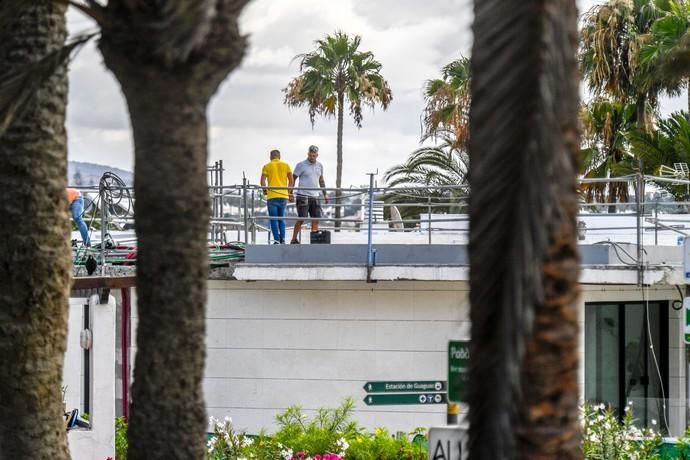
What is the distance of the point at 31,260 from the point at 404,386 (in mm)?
9191

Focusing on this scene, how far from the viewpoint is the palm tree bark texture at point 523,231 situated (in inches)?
160

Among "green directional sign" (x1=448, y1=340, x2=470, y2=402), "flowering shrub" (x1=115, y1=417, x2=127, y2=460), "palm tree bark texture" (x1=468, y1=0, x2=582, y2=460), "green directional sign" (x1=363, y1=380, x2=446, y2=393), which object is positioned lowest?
"flowering shrub" (x1=115, y1=417, x2=127, y2=460)

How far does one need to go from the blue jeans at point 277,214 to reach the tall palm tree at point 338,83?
713 inches

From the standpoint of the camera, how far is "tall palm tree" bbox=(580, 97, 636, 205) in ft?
96.6

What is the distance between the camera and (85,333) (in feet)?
43.6

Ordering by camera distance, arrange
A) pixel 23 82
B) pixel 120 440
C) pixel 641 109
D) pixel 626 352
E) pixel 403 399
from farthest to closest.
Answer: pixel 641 109 → pixel 626 352 → pixel 403 399 → pixel 120 440 → pixel 23 82

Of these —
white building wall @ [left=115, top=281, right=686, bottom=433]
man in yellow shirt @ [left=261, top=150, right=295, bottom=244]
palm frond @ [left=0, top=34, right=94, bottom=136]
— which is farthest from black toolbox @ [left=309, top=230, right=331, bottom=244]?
palm frond @ [left=0, top=34, right=94, bottom=136]

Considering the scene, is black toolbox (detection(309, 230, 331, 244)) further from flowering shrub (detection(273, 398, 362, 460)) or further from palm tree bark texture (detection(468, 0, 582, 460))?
palm tree bark texture (detection(468, 0, 582, 460))

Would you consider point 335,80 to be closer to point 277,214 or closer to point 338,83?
point 338,83

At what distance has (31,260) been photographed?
24.9ft

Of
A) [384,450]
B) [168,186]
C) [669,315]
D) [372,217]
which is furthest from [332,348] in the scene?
[168,186]

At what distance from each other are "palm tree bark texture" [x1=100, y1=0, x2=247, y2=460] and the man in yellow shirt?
36.6 ft

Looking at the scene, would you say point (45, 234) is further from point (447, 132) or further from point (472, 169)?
point (447, 132)

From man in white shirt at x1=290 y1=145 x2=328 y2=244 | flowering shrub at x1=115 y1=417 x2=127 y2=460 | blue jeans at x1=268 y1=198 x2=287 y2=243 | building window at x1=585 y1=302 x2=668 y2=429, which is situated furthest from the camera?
building window at x1=585 y1=302 x2=668 y2=429
